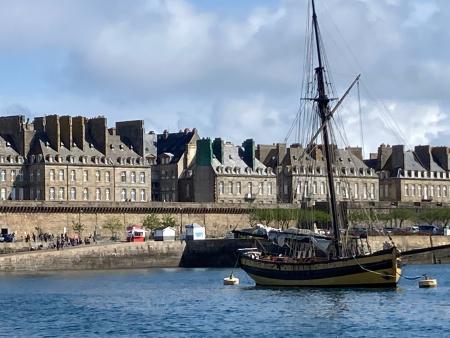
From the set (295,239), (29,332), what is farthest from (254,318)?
(295,239)

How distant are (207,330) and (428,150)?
367 ft

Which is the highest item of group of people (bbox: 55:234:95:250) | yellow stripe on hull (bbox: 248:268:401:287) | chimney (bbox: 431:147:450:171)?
chimney (bbox: 431:147:450:171)

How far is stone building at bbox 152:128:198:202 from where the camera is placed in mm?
147125

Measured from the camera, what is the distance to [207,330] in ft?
186

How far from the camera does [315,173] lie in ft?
506

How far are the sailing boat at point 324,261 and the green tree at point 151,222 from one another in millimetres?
43439

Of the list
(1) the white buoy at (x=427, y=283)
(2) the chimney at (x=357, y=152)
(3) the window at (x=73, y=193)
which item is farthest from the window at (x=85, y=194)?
(1) the white buoy at (x=427, y=283)

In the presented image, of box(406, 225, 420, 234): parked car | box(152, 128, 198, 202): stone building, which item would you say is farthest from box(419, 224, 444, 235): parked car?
box(152, 128, 198, 202): stone building

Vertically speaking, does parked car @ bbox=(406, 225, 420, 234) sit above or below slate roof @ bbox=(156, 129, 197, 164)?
below

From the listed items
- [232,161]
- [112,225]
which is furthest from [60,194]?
[232,161]

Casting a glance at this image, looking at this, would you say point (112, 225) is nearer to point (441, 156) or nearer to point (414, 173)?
point (414, 173)

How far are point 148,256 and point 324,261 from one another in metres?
36.7

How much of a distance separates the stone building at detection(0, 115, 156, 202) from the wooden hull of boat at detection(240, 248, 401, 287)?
2339 inches

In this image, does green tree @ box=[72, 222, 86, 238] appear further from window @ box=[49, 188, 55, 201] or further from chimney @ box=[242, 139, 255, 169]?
chimney @ box=[242, 139, 255, 169]
